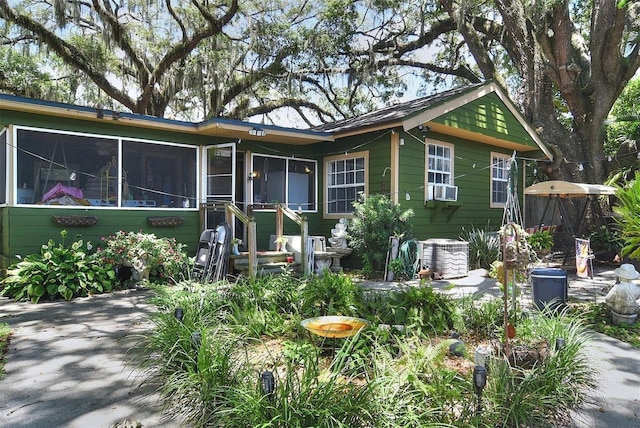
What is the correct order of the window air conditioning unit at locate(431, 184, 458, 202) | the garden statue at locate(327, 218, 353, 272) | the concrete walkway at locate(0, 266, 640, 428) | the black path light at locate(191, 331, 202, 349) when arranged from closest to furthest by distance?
the concrete walkway at locate(0, 266, 640, 428) → the black path light at locate(191, 331, 202, 349) → the garden statue at locate(327, 218, 353, 272) → the window air conditioning unit at locate(431, 184, 458, 202)

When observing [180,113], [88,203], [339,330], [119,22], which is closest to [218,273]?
→ [88,203]

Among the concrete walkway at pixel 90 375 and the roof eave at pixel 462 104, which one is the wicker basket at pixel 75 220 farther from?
the roof eave at pixel 462 104

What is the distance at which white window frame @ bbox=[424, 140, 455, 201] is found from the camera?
9500 mm

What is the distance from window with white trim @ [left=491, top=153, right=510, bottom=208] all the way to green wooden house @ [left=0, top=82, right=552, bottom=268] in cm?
9

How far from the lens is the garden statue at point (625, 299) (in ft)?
15.0

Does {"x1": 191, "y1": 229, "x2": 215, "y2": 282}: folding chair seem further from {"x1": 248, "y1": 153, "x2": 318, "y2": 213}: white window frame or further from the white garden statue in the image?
the white garden statue

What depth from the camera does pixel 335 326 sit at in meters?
3.37

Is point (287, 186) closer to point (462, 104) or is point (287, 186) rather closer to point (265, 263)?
point (265, 263)

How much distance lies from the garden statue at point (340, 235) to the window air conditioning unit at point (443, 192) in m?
2.10

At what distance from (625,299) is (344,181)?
20.2 ft

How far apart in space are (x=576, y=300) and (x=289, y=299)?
13.1ft

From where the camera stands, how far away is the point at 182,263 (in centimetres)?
738

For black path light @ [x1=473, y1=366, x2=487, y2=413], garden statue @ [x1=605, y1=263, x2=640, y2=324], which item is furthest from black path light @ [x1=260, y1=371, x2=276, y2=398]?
garden statue @ [x1=605, y1=263, x2=640, y2=324]

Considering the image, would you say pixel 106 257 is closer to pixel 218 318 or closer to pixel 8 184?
pixel 8 184
